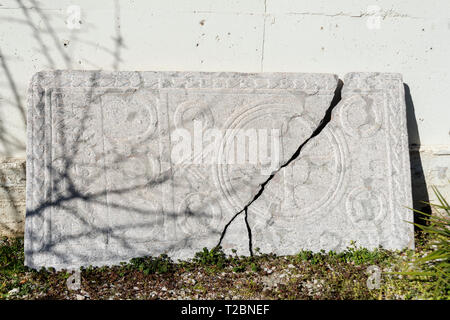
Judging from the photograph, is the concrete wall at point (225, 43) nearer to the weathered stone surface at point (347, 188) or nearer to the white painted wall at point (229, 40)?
the white painted wall at point (229, 40)

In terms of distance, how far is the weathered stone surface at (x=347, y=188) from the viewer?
3172mm

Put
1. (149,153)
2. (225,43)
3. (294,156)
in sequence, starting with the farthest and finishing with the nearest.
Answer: (225,43) → (294,156) → (149,153)

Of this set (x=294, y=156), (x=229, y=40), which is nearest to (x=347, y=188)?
(x=294, y=156)

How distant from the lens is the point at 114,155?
308 centimetres

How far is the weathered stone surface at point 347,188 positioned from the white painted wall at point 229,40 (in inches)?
17.9

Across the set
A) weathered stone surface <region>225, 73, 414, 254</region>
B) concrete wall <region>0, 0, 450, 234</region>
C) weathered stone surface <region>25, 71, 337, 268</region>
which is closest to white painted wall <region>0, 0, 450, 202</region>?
concrete wall <region>0, 0, 450, 234</region>

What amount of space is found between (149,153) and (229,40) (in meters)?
1.18

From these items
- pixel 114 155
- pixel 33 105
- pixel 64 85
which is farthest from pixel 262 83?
pixel 33 105

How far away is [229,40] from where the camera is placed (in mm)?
3391

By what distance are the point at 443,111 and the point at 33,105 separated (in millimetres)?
3476

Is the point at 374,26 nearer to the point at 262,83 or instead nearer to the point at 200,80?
the point at 262,83

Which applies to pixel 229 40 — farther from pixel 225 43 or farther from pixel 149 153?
pixel 149 153

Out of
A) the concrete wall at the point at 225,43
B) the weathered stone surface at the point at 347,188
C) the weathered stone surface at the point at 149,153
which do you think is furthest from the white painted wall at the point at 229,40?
the weathered stone surface at the point at 347,188

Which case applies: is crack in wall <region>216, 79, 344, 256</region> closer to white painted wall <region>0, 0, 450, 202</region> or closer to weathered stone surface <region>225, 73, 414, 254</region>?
weathered stone surface <region>225, 73, 414, 254</region>
